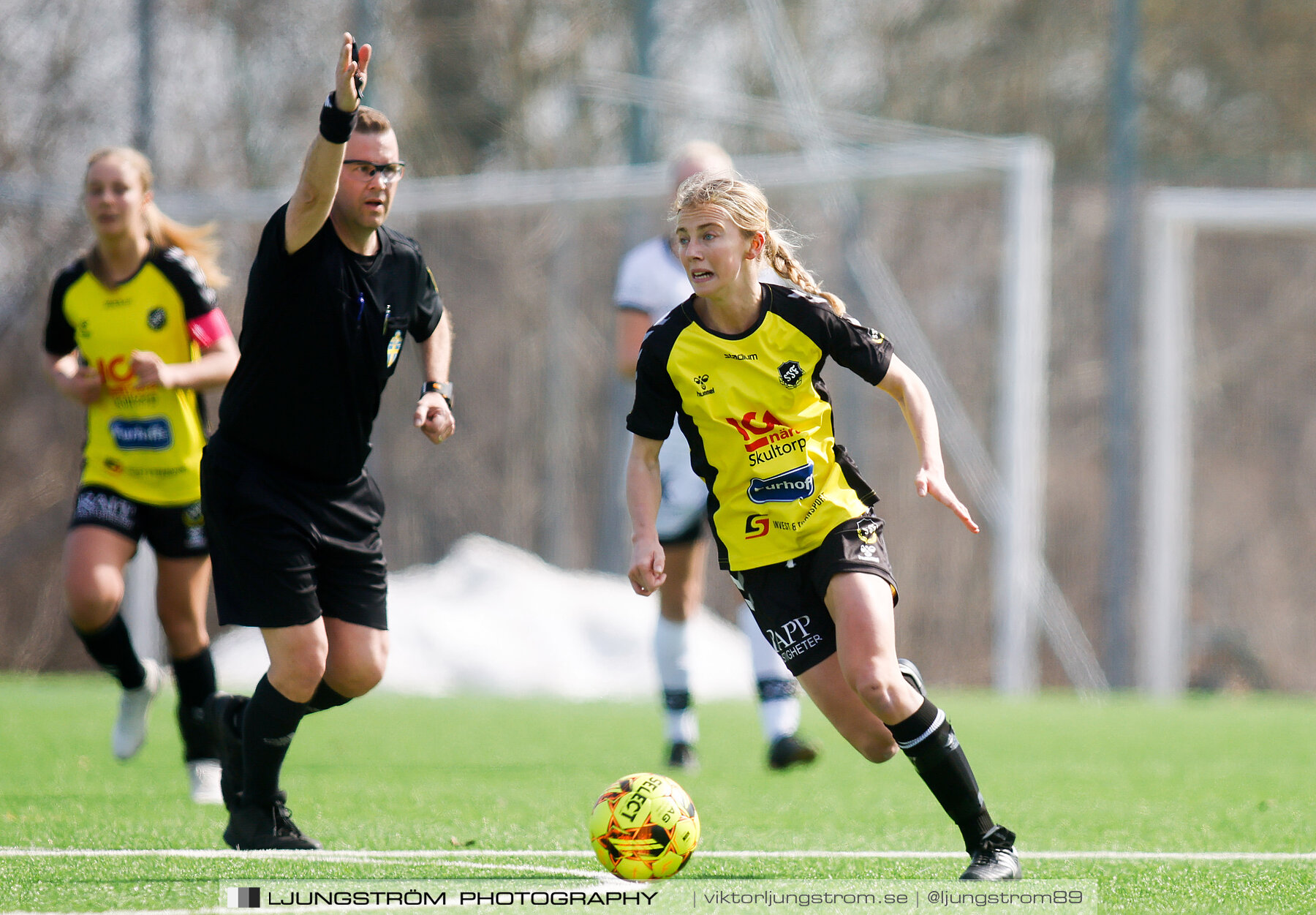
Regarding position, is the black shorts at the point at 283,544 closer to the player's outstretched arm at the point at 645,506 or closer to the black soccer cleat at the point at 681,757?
the player's outstretched arm at the point at 645,506

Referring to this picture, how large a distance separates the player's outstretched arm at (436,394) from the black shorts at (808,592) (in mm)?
913

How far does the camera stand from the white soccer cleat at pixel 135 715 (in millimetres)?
5805

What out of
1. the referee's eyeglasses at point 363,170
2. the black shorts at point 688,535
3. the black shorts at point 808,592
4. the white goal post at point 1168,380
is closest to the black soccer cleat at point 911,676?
the black shorts at point 808,592

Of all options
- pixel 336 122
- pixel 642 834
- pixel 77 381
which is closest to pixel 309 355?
pixel 336 122

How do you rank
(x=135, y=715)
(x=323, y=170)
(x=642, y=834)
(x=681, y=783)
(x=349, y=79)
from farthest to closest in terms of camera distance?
(x=135, y=715) → (x=681, y=783) → (x=323, y=170) → (x=349, y=79) → (x=642, y=834)

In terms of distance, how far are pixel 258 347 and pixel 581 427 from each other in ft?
27.8

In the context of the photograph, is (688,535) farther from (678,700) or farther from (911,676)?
(911,676)

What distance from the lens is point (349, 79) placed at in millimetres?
3572

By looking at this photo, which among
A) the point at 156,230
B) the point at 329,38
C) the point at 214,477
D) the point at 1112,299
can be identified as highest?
the point at 329,38

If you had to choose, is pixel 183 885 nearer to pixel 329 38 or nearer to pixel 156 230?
pixel 156 230

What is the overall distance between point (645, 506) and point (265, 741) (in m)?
1.18

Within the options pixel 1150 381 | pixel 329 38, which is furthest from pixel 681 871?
pixel 329 38

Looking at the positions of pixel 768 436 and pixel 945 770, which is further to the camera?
pixel 768 436

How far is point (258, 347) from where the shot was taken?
4023mm
